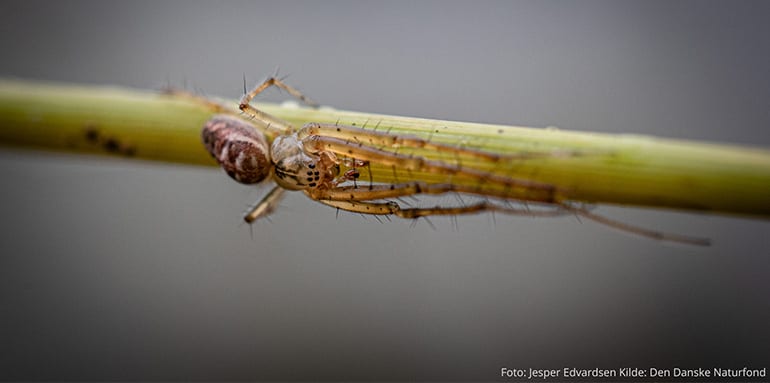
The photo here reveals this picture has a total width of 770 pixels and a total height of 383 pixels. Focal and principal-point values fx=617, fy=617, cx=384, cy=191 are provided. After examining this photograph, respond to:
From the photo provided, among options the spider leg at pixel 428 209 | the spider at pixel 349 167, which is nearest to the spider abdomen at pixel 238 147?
the spider at pixel 349 167

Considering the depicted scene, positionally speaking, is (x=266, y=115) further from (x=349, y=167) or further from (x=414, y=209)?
(x=414, y=209)

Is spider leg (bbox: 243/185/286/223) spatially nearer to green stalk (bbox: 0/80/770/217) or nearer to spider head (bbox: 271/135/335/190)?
spider head (bbox: 271/135/335/190)

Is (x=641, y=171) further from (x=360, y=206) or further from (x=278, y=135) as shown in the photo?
(x=278, y=135)

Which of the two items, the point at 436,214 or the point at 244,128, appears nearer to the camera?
the point at 436,214

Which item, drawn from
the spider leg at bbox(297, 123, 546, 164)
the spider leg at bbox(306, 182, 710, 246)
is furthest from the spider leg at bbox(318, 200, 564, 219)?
the spider leg at bbox(297, 123, 546, 164)

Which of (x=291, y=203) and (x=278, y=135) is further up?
(x=291, y=203)

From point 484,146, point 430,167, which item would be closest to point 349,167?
point 430,167

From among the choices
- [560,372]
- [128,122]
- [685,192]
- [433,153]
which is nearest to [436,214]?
[433,153]
